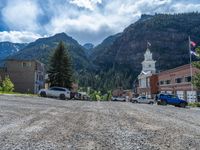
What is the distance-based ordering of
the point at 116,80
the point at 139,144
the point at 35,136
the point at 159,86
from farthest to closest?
the point at 116,80 → the point at 159,86 → the point at 35,136 → the point at 139,144

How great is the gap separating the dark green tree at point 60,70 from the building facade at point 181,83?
956 inches

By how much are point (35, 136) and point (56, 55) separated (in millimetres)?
62860

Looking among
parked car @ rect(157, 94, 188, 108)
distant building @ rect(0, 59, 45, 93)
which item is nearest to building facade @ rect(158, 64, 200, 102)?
parked car @ rect(157, 94, 188, 108)

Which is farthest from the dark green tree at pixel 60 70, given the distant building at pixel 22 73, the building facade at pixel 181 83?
the building facade at pixel 181 83

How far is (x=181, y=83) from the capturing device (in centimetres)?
7269

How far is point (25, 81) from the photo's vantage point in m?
87.4

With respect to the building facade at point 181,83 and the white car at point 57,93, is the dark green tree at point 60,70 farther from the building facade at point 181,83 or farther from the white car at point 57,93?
the building facade at point 181,83

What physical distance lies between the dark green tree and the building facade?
24282mm

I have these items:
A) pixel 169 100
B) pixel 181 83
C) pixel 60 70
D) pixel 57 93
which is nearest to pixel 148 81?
pixel 181 83

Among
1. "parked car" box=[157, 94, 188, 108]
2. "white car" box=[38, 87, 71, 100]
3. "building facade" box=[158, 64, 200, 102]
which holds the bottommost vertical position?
"parked car" box=[157, 94, 188, 108]

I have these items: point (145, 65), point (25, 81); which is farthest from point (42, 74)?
point (145, 65)

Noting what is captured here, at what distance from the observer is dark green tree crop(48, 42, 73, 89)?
230ft

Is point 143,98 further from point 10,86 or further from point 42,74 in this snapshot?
point 42,74

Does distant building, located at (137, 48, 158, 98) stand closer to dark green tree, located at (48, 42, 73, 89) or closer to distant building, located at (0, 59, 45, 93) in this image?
dark green tree, located at (48, 42, 73, 89)
